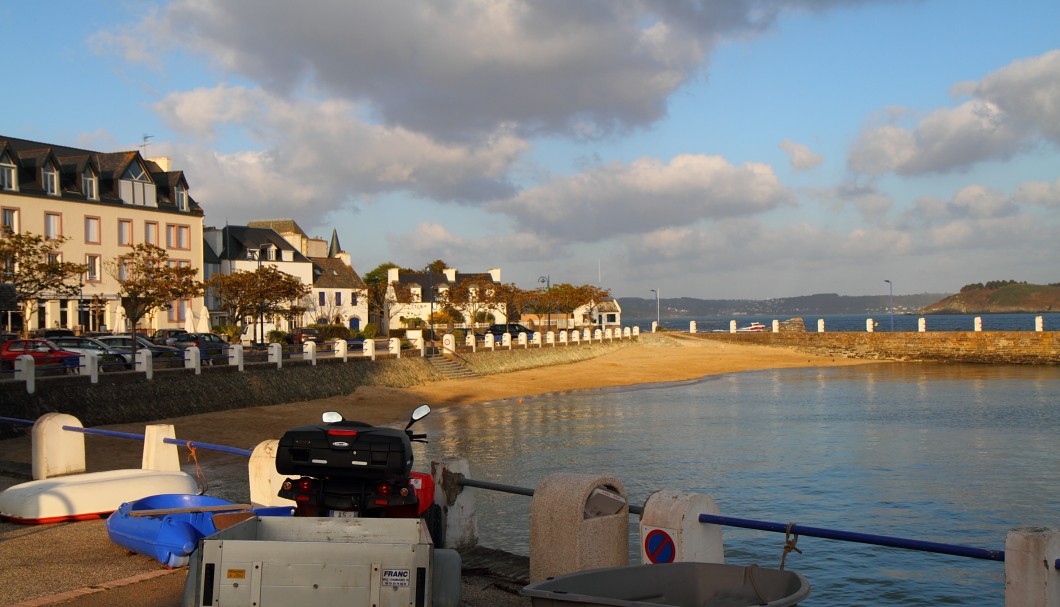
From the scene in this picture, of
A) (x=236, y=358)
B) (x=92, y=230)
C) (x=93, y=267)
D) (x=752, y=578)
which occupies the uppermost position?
(x=92, y=230)

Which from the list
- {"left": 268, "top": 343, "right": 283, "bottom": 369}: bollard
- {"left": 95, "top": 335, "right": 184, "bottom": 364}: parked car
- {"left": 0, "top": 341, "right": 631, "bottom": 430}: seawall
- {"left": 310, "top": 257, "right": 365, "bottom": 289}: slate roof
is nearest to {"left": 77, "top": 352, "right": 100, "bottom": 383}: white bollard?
{"left": 0, "top": 341, "right": 631, "bottom": 430}: seawall

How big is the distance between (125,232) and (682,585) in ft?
201

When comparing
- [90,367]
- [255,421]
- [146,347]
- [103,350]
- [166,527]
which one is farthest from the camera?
[146,347]

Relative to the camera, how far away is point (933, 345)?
77750mm

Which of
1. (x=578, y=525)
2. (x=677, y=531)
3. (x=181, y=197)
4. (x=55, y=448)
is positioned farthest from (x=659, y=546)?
(x=181, y=197)

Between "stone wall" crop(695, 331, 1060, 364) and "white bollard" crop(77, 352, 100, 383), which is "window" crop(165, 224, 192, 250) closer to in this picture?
"white bollard" crop(77, 352, 100, 383)

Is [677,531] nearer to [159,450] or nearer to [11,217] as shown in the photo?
[159,450]

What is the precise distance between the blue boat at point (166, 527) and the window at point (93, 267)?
174 ft

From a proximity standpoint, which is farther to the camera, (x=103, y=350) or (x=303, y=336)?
(x=303, y=336)

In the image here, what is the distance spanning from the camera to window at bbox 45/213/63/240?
55.0m

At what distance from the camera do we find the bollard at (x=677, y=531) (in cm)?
679

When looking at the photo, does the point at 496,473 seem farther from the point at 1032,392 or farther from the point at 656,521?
the point at 1032,392

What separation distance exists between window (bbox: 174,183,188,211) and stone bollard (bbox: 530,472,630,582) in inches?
2481

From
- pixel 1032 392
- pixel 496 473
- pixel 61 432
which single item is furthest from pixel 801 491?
pixel 1032 392
